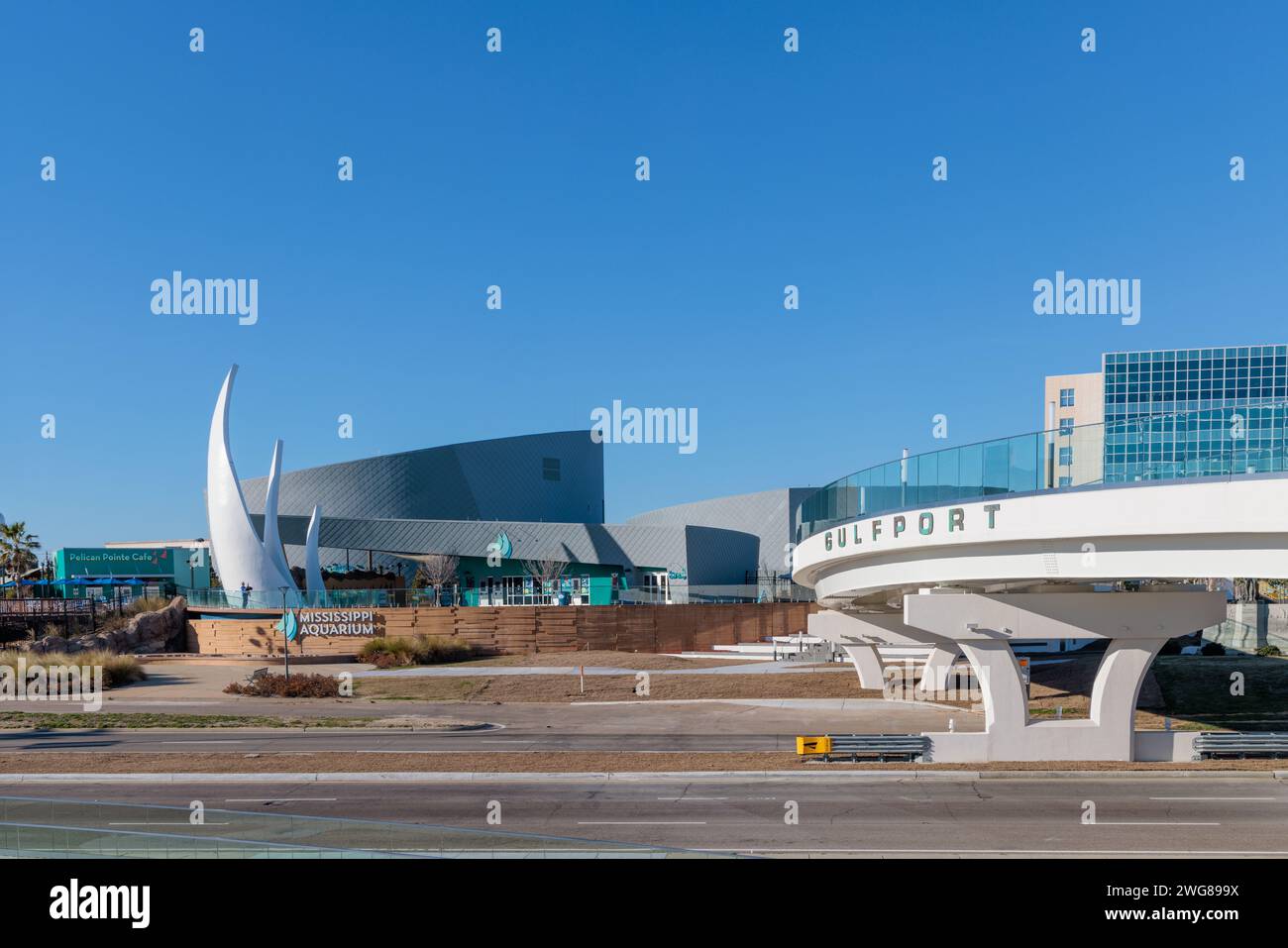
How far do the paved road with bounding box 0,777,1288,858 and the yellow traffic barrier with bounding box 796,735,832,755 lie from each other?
5.12 ft

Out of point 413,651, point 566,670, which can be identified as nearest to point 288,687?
point 413,651

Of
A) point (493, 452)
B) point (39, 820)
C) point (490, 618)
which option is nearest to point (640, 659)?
point (490, 618)

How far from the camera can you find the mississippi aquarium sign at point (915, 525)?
1822 cm

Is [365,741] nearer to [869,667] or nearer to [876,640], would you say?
[876,640]

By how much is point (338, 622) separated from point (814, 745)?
3288cm

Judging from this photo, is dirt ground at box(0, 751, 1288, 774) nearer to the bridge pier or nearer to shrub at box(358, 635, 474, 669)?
the bridge pier

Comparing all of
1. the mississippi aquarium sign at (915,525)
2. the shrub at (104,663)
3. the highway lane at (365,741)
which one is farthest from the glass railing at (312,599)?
the mississippi aquarium sign at (915,525)

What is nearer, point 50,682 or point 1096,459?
point 1096,459

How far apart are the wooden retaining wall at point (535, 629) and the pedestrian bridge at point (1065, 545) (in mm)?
25273

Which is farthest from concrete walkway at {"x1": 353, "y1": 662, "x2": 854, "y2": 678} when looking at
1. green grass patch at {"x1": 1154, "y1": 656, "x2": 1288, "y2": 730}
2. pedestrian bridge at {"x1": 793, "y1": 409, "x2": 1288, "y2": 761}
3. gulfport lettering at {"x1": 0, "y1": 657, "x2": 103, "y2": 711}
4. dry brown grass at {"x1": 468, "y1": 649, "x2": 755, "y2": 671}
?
pedestrian bridge at {"x1": 793, "y1": 409, "x2": 1288, "y2": 761}

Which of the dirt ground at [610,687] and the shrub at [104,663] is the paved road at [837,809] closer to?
the dirt ground at [610,687]

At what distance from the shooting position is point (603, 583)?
53562 millimetres

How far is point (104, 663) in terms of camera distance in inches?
1563

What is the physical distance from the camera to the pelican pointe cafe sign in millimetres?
48688
